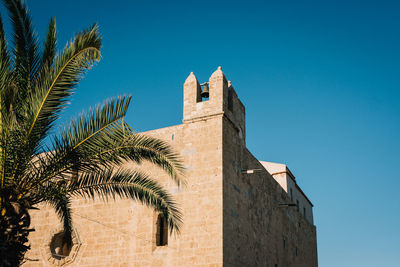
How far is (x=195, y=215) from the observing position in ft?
36.6

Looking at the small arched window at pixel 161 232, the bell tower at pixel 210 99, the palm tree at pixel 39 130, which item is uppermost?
the bell tower at pixel 210 99

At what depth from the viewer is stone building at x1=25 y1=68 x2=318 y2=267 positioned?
1099cm

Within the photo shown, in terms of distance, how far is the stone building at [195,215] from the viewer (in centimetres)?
1099

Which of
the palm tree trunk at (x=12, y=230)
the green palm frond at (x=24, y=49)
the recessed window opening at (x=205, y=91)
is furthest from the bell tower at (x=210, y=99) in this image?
the palm tree trunk at (x=12, y=230)

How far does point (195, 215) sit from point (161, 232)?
4.23 feet

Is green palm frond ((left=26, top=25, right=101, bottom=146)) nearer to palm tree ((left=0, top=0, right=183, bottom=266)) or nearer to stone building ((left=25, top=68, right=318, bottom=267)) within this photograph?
palm tree ((left=0, top=0, right=183, bottom=266))

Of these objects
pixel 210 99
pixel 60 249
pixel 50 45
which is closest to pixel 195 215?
pixel 210 99

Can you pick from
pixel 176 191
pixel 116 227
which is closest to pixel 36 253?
pixel 116 227

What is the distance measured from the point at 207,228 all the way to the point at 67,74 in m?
5.61

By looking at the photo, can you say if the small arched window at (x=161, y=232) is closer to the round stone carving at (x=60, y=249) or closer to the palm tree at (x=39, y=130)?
the round stone carving at (x=60, y=249)

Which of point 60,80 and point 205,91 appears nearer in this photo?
point 60,80

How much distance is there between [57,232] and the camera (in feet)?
42.5

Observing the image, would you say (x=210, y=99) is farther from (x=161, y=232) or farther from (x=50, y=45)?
(x=50, y=45)

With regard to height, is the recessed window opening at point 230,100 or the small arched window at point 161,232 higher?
the recessed window opening at point 230,100
